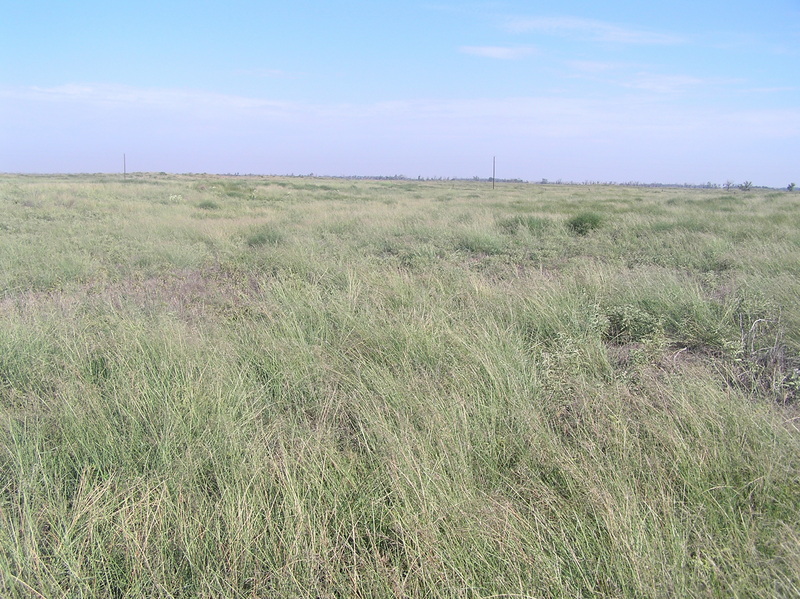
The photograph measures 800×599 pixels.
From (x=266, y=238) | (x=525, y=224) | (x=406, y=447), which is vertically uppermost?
(x=525, y=224)

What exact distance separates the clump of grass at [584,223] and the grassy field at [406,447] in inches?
256

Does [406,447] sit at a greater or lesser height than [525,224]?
lesser

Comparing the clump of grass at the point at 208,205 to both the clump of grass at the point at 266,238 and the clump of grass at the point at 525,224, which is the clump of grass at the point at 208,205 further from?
the clump of grass at the point at 525,224

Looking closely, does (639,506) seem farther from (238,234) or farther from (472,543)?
(238,234)

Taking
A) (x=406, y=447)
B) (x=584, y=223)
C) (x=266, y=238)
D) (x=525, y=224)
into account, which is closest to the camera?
(x=406, y=447)

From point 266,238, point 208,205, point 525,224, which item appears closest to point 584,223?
point 525,224

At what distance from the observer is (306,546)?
1.73 meters

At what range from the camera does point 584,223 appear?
11688 mm

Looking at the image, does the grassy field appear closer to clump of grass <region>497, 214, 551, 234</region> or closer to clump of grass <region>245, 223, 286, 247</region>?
clump of grass <region>245, 223, 286, 247</region>

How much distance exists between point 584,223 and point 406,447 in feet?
35.4

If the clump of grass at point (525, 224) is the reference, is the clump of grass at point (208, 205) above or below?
above

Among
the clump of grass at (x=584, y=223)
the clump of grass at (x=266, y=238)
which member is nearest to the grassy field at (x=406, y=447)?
the clump of grass at (x=266, y=238)

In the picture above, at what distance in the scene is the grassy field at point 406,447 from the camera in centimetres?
164

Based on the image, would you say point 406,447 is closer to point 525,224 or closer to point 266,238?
point 266,238
